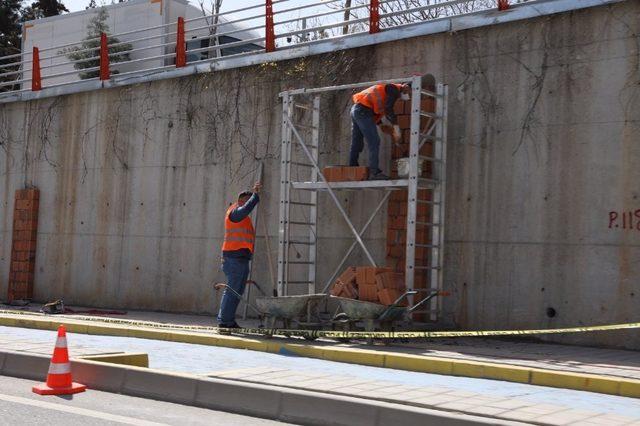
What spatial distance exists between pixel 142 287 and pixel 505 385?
9659mm

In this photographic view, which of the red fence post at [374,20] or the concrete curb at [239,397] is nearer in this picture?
the concrete curb at [239,397]

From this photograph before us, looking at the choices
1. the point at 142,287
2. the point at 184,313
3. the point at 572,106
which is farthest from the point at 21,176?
the point at 572,106

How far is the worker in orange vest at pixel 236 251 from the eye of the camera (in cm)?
1184

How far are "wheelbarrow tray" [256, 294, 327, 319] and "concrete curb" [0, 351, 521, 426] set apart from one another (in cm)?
303

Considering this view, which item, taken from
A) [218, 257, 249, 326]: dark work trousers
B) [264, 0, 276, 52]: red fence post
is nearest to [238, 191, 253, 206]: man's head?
[218, 257, 249, 326]: dark work trousers

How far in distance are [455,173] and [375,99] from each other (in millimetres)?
1578

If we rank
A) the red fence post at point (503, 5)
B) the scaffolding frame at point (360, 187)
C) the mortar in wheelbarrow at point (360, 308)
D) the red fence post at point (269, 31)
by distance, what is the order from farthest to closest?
the red fence post at point (269, 31), the red fence post at point (503, 5), the scaffolding frame at point (360, 187), the mortar in wheelbarrow at point (360, 308)

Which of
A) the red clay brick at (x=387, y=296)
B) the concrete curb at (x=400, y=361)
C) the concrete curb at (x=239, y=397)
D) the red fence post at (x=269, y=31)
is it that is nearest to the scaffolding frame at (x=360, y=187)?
the red clay brick at (x=387, y=296)

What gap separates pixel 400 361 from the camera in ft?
30.0

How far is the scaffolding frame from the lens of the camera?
1155 centimetres

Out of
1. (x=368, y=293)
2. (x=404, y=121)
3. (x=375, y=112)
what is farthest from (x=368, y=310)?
(x=404, y=121)

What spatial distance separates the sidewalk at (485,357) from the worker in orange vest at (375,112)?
2.54m

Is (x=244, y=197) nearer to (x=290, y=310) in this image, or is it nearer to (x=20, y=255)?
(x=290, y=310)

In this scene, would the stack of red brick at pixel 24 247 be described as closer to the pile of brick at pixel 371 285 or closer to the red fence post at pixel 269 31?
the red fence post at pixel 269 31
